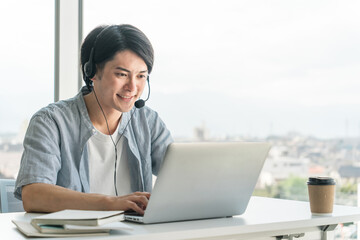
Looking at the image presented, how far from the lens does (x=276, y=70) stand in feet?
19.6

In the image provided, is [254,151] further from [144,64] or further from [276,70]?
[276,70]

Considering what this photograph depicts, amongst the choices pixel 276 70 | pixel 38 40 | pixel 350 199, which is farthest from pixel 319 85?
pixel 38 40

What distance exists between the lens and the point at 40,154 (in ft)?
5.18

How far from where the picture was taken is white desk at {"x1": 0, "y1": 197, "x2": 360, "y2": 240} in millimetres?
1142

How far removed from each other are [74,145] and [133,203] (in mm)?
536

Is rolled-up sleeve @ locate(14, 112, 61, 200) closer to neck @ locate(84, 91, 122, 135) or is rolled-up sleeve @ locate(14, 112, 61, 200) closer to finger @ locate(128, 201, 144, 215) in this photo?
neck @ locate(84, 91, 122, 135)

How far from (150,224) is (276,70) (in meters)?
4.96

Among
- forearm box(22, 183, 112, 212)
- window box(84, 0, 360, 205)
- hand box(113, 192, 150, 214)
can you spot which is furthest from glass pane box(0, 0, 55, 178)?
hand box(113, 192, 150, 214)

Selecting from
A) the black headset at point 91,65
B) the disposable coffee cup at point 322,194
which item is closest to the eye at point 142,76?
the black headset at point 91,65

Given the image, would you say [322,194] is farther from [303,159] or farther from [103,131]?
[303,159]

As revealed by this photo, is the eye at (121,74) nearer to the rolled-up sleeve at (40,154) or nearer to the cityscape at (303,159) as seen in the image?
the rolled-up sleeve at (40,154)

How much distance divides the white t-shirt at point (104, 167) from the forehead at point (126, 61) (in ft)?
0.85

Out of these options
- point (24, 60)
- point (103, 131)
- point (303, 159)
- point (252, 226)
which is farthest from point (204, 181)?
point (303, 159)

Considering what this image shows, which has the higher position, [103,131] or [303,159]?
[103,131]
